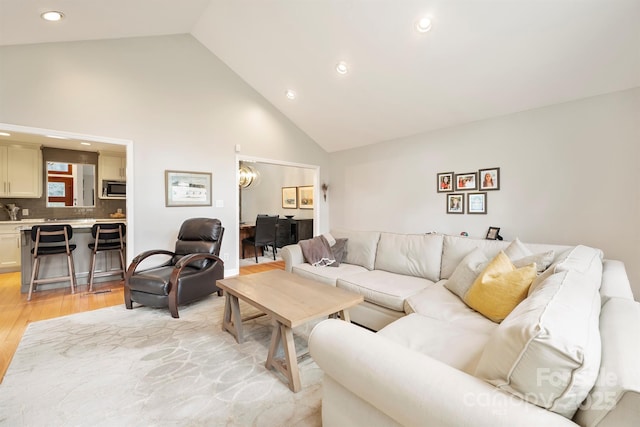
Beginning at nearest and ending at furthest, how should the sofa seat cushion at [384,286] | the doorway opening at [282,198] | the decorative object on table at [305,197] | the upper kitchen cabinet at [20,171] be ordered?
the sofa seat cushion at [384,286] < the upper kitchen cabinet at [20,171] < the doorway opening at [282,198] < the decorative object on table at [305,197]

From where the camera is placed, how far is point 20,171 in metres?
4.84

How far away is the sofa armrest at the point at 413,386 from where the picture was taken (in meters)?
0.76

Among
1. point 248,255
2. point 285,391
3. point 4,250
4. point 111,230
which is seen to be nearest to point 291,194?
point 248,255

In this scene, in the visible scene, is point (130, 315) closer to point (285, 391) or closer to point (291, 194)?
point (285, 391)

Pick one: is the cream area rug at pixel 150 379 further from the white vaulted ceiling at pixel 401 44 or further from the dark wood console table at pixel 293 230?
the dark wood console table at pixel 293 230

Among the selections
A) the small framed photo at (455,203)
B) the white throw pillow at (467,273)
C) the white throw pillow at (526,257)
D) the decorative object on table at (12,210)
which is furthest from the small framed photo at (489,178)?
the decorative object on table at (12,210)

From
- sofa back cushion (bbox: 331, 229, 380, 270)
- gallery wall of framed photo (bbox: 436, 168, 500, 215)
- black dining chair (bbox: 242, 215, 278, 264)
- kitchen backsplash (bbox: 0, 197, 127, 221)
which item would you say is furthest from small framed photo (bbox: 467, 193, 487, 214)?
kitchen backsplash (bbox: 0, 197, 127, 221)

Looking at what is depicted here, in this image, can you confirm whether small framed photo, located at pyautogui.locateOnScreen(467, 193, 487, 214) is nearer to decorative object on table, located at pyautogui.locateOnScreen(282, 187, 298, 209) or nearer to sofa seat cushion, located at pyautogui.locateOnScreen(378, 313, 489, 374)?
sofa seat cushion, located at pyautogui.locateOnScreen(378, 313, 489, 374)

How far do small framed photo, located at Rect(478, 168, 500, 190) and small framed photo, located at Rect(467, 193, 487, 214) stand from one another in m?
0.13

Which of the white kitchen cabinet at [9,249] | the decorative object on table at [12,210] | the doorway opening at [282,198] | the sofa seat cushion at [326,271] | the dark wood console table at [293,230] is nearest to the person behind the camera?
the sofa seat cushion at [326,271]

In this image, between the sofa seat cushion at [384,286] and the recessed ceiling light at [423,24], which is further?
the recessed ceiling light at [423,24]

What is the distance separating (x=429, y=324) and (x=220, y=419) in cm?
138

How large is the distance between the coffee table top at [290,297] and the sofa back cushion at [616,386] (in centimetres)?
136

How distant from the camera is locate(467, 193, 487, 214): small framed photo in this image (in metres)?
3.86
